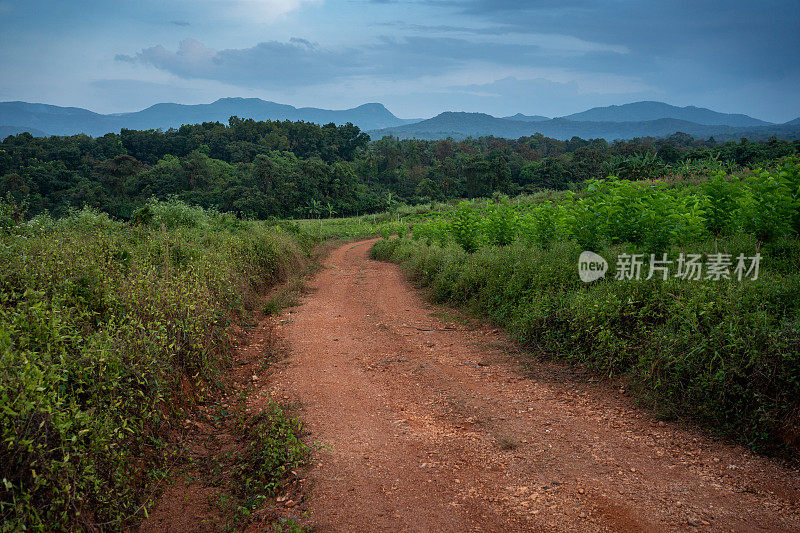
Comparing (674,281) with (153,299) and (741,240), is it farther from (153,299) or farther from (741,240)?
(153,299)

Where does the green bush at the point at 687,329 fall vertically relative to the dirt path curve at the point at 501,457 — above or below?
above

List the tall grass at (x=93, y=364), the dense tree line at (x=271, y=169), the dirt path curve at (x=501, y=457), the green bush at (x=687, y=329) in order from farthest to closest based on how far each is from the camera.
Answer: the dense tree line at (x=271, y=169) < the green bush at (x=687, y=329) < the dirt path curve at (x=501, y=457) < the tall grass at (x=93, y=364)

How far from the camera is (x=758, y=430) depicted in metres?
4.08

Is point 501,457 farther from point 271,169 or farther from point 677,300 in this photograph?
point 271,169

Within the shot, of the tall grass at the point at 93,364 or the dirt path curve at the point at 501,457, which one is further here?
the dirt path curve at the point at 501,457

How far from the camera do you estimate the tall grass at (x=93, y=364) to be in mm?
3078

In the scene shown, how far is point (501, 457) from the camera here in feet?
13.8

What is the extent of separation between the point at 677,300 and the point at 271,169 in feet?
158

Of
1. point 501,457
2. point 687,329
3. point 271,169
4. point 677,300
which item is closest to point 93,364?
point 501,457

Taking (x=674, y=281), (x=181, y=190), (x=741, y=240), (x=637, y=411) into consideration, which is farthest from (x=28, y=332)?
(x=181, y=190)

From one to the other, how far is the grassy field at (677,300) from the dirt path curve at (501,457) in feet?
1.31

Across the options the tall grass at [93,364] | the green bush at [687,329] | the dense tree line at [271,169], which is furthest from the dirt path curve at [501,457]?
the dense tree line at [271,169]

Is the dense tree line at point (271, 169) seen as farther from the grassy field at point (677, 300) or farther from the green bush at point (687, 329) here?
the green bush at point (687, 329)

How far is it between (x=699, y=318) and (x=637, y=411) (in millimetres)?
1316
